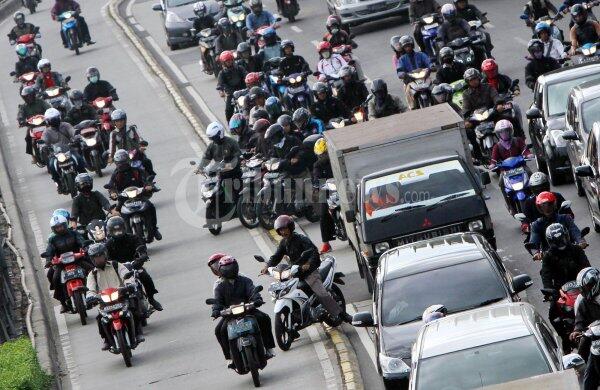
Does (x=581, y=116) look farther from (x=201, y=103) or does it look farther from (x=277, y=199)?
(x=201, y=103)

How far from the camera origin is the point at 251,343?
64.8 ft

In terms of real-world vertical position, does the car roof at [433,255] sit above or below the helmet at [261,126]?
above

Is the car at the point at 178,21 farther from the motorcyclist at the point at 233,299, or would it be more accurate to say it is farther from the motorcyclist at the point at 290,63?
the motorcyclist at the point at 233,299

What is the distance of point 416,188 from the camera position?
71.2 ft

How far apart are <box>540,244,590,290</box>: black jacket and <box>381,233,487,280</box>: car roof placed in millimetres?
647

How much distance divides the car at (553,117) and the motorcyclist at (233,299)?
7105 millimetres

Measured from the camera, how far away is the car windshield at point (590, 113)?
23.6 metres

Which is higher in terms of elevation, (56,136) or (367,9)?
(56,136)

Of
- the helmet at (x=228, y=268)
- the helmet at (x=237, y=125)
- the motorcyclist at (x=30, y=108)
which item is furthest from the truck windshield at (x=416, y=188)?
the motorcyclist at (x=30, y=108)

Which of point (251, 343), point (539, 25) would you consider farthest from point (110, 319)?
point (539, 25)

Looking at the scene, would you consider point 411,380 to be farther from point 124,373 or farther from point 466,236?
point 124,373

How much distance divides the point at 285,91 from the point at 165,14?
14.0 m

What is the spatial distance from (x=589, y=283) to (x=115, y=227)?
33.2 feet

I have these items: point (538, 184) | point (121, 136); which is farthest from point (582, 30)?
point (538, 184)
